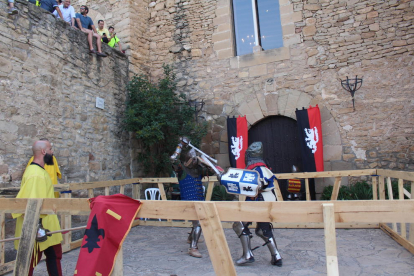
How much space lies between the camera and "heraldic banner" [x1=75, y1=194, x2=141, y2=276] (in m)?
2.01

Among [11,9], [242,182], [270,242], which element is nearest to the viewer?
[242,182]

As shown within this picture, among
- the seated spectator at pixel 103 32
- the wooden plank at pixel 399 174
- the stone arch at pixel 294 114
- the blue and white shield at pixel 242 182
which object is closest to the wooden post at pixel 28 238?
the blue and white shield at pixel 242 182

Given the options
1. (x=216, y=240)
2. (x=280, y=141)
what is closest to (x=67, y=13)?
(x=280, y=141)

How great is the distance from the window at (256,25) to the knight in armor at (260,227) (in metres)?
4.13

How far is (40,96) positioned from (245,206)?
13.8ft

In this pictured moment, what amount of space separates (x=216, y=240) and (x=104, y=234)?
2.50 feet

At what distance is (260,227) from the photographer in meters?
3.47

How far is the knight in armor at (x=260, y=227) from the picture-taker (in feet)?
11.0

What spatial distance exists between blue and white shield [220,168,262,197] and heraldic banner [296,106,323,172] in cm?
334

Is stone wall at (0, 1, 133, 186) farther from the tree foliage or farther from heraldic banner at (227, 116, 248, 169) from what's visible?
heraldic banner at (227, 116, 248, 169)

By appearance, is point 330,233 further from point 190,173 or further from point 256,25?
point 256,25

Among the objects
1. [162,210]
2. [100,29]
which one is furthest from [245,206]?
[100,29]

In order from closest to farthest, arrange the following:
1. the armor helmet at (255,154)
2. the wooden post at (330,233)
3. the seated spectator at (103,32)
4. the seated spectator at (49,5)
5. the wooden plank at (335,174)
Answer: the wooden post at (330,233)
the armor helmet at (255,154)
the wooden plank at (335,174)
the seated spectator at (49,5)
the seated spectator at (103,32)

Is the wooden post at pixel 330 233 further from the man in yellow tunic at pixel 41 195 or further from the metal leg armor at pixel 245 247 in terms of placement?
the man in yellow tunic at pixel 41 195
